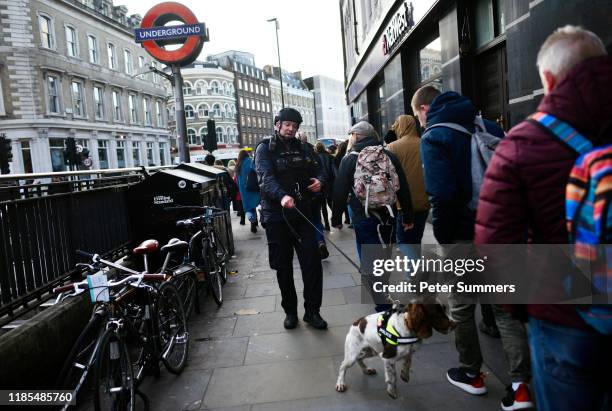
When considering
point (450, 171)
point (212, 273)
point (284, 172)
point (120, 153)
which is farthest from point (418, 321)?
point (120, 153)

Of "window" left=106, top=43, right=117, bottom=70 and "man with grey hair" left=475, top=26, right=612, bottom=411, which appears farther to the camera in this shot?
"window" left=106, top=43, right=117, bottom=70

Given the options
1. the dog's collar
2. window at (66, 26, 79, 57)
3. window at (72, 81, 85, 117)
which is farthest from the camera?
window at (66, 26, 79, 57)

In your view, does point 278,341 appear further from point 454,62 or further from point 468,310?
point 454,62

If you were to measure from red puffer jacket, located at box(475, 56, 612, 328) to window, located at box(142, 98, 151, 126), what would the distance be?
49.6m

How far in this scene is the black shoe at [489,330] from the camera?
4.02 m

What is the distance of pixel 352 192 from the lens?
15.3ft

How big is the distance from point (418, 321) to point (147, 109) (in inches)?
1967

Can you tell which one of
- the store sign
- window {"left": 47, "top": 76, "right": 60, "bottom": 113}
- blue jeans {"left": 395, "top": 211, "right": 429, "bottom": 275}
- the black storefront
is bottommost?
blue jeans {"left": 395, "top": 211, "right": 429, "bottom": 275}

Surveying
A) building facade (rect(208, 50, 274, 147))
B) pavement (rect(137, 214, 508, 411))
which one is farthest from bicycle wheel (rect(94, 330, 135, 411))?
building facade (rect(208, 50, 274, 147))

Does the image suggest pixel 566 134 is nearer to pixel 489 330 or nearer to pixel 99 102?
pixel 489 330

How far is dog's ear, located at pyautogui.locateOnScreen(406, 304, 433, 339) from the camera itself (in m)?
2.76

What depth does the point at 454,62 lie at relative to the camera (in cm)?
750

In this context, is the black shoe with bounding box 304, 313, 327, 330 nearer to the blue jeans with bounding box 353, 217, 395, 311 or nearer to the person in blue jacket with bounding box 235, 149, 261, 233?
the blue jeans with bounding box 353, 217, 395, 311

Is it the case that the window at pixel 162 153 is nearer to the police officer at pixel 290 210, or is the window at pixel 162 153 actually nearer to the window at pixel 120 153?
the window at pixel 120 153
